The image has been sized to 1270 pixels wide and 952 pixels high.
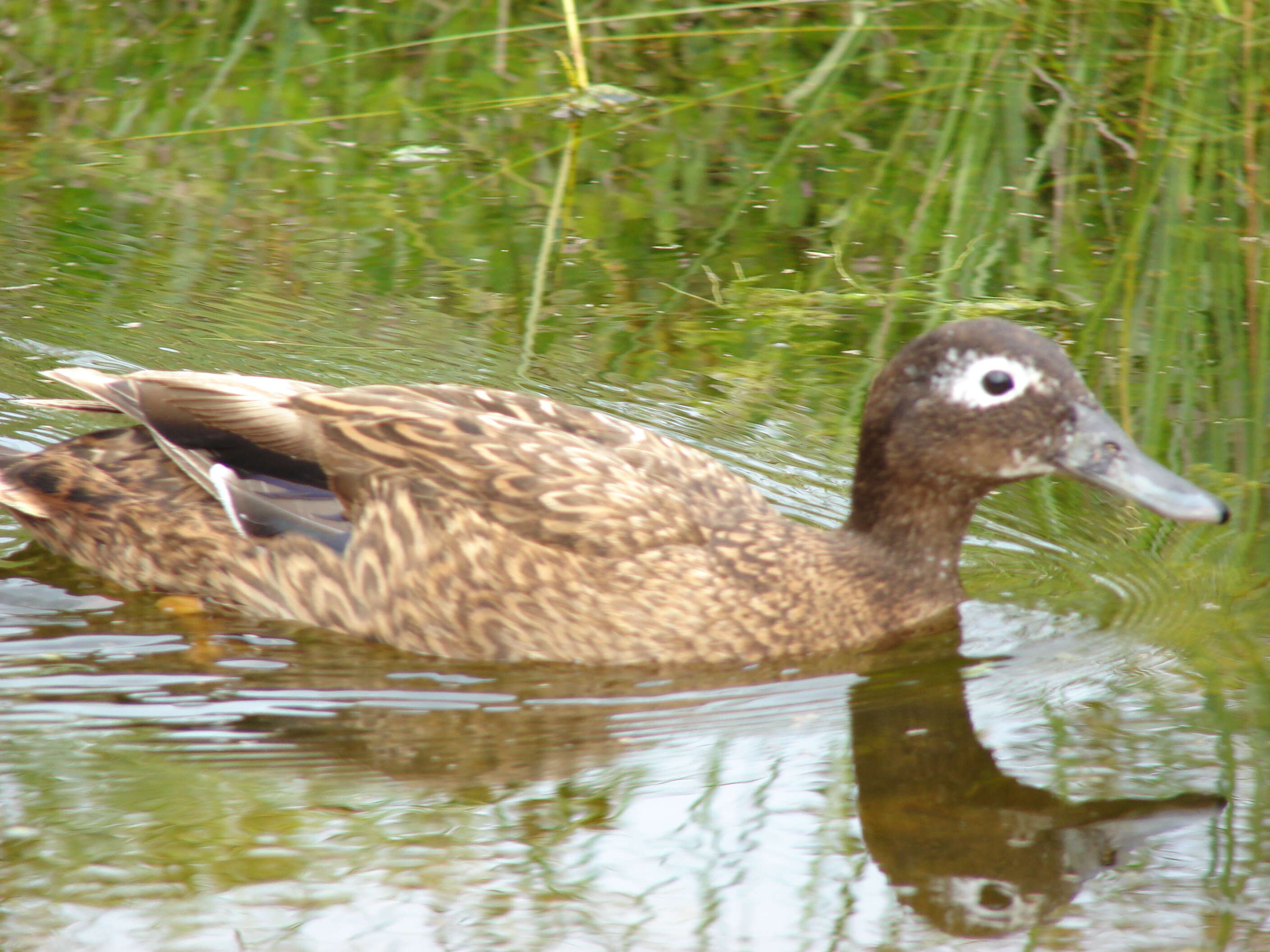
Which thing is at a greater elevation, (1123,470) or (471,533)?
(1123,470)

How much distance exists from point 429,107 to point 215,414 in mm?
4862

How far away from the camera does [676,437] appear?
7.04 metres

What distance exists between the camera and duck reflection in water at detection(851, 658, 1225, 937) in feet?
13.9

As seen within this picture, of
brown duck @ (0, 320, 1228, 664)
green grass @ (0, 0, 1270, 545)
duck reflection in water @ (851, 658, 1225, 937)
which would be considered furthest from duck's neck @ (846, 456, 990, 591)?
green grass @ (0, 0, 1270, 545)

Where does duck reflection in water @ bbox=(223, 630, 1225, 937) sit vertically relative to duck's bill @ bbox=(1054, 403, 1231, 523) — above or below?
below

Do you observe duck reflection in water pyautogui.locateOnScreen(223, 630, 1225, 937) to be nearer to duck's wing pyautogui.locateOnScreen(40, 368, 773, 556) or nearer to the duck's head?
duck's wing pyautogui.locateOnScreen(40, 368, 773, 556)

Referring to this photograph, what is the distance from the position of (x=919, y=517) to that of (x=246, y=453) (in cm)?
227

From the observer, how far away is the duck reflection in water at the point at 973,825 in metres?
4.22

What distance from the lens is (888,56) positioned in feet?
35.4

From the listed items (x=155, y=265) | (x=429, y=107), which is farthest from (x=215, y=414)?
(x=429, y=107)

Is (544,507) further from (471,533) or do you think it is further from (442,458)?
(442,458)

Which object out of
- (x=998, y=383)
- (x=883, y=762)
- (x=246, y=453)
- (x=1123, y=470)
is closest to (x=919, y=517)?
(x=998, y=383)

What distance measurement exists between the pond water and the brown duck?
0.52ft

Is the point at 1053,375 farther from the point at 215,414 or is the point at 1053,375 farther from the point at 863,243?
the point at 863,243
